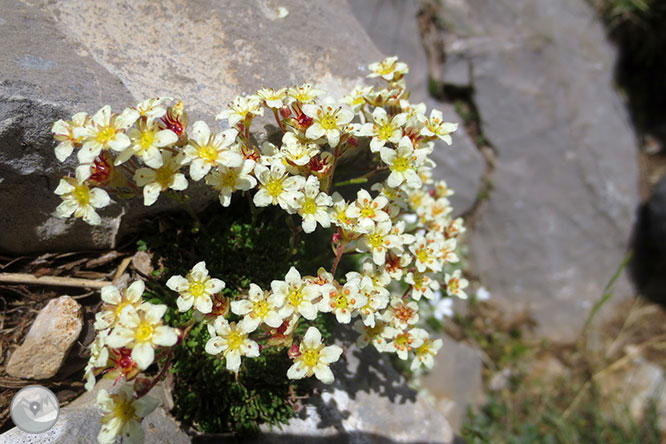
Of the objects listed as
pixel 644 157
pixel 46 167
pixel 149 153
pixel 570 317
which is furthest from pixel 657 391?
pixel 46 167

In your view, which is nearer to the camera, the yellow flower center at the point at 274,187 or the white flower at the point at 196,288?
the white flower at the point at 196,288

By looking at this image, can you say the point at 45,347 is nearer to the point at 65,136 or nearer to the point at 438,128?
the point at 65,136

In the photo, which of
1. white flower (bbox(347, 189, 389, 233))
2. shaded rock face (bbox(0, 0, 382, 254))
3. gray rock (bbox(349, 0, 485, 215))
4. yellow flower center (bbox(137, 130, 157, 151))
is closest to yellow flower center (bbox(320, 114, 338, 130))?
white flower (bbox(347, 189, 389, 233))

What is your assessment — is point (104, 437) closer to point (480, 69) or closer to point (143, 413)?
point (143, 413)

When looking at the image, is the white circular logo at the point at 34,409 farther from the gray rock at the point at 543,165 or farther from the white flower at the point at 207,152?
the gray rock at the point at 543,165

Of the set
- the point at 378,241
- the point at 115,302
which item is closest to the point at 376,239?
the point at 378,241

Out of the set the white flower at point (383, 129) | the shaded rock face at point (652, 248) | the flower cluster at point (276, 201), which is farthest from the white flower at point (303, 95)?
the shaded rock face at point (652, 248)
